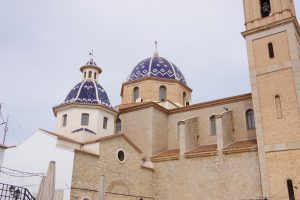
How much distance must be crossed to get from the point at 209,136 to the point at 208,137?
0.27ft

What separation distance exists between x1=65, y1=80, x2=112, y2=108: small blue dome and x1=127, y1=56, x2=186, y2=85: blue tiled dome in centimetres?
631

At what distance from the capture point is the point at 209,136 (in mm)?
20125

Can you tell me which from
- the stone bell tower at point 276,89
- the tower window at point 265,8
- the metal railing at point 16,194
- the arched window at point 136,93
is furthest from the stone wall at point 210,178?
the metal railing at point 16,194

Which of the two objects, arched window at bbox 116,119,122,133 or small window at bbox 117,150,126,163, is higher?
arched window at bbox 116,119,122,133

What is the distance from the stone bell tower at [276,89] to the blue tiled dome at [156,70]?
26.5ft

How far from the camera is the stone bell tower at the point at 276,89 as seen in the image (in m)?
14.9

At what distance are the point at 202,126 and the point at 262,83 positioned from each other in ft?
16.5

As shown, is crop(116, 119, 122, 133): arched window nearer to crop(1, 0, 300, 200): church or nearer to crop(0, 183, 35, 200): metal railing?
crop(1, 0, 300, 200): church

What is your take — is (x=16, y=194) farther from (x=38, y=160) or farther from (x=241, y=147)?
(x=241, y=147)

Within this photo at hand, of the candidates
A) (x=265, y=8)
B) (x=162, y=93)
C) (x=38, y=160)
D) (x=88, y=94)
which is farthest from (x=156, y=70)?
(x=38, y=160)

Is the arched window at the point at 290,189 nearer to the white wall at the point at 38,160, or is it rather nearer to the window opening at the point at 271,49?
the window opening at the point at 271,49

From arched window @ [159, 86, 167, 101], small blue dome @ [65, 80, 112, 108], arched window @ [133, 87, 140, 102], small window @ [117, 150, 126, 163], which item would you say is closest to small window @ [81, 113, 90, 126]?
small blue dome @ [65, 80, 112, 108]

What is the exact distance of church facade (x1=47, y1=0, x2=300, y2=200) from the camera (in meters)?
15.3

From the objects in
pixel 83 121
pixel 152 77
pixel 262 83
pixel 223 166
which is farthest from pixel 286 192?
pixel 152 77
